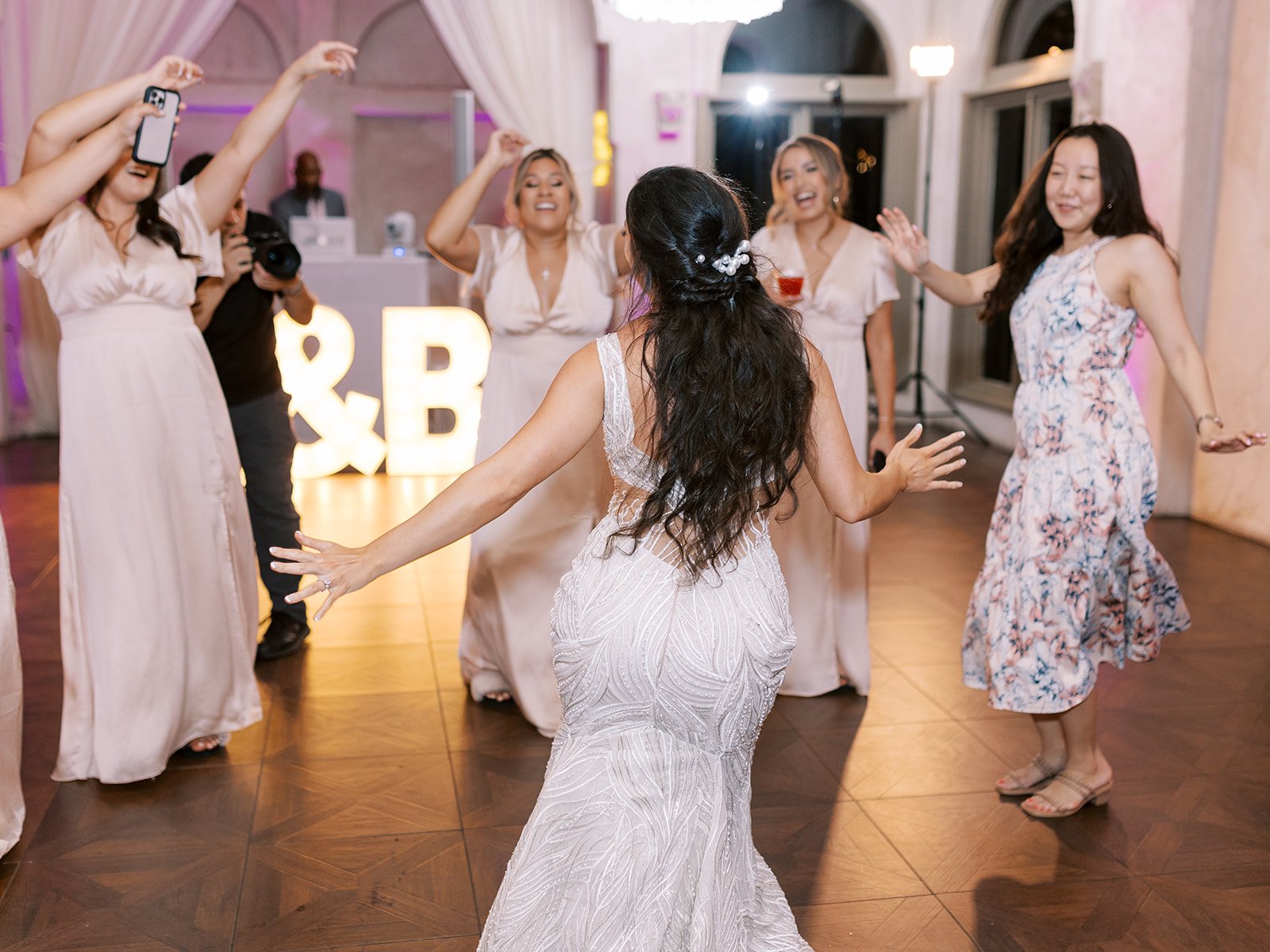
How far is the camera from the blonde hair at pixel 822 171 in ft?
12.3

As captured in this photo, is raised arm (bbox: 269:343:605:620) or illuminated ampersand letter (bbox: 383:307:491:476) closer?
raised arm (bbox: 269:343:605:620)

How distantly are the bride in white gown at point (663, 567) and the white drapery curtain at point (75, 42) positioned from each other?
685 centimetres

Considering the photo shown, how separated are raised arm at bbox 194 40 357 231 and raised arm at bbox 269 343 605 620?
5.34 feet

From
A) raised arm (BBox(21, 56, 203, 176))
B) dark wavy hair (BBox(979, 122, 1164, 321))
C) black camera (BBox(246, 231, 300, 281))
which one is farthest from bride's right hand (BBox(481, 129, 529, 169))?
dark wavy hair (BBox(979, 122, 1164, 321))

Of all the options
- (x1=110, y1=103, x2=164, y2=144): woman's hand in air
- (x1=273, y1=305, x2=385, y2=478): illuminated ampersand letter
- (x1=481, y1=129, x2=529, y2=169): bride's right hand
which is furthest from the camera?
(x1=273, y1=305, x2=385, y2=478): illuminated ampersand letter

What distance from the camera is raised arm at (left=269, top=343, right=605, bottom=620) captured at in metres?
1.84

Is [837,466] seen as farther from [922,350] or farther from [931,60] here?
[922,350]

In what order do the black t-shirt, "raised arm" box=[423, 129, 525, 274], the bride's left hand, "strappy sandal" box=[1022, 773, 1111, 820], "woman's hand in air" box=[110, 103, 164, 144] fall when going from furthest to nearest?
the black t-shirt
"raised arm" box=[423, 129, 525, 274]
"strappy sandal" box=[1022, 773, 1111, 820]
"woman's hand in air" box=[110, 103, 164, 144]
the bride's left hand

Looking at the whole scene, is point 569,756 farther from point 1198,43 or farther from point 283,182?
point 283,182

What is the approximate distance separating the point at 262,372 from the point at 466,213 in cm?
105

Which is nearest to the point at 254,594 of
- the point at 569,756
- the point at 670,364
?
the point at 569,756

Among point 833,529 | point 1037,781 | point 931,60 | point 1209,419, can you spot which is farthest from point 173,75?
point 931,60

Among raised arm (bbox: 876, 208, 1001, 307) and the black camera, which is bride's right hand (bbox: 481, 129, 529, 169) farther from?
raised arm (bbox: 876, 208, 1001, 307)

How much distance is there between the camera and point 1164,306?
2.91m
